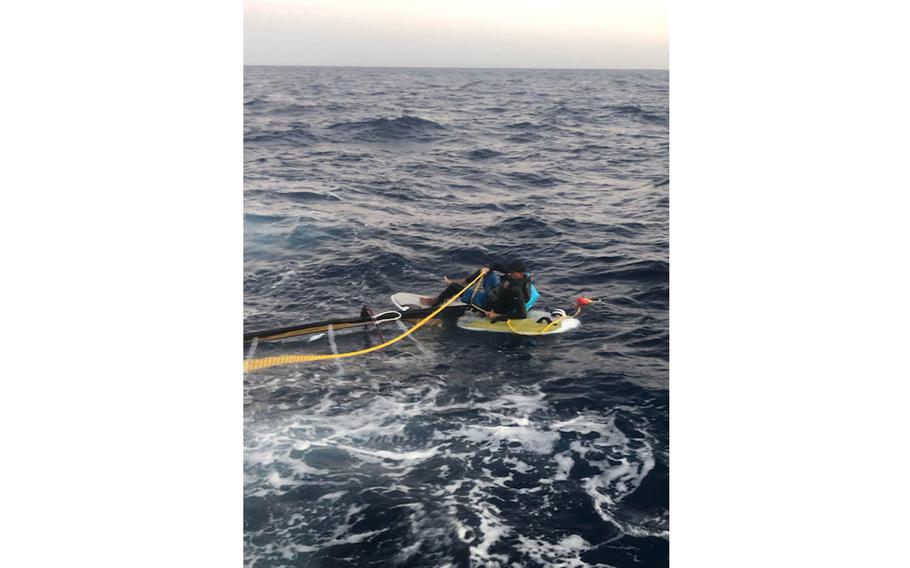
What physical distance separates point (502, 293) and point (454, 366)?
168cm

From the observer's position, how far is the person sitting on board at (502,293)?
11.6m

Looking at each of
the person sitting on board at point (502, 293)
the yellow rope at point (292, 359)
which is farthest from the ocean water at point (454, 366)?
the person sitting on board at point (502, 293)

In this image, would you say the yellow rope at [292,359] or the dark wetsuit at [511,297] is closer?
the yellow rope at [292,359]

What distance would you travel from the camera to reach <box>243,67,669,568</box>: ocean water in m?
7.40

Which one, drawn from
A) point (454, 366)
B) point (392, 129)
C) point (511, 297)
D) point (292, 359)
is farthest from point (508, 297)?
point (392, 129)

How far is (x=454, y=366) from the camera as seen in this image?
35.2 ft

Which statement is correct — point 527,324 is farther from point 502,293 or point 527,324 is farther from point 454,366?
point 454,366

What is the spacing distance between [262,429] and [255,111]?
19.5 m

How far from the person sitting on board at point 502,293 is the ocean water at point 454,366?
55 cm

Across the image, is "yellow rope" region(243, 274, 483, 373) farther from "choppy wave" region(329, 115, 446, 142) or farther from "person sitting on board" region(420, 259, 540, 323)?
"choppy wave" region(329, 115, 446, 142)

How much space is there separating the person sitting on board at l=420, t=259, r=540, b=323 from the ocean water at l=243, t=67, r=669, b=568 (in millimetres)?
549

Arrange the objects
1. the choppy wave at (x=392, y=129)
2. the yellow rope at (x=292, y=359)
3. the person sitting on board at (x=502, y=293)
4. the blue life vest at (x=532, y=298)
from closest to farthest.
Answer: the yellow rope at (x=292, y=359), the person sitting on board at (x=502, y=293), the blue life vest at (x=532, y=298), the choppy wave at (x=392, y=129)

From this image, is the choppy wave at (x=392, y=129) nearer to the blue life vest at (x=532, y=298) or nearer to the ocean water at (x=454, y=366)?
the ocean water at (x=454, y=366)

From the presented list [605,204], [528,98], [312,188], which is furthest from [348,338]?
[528,98]
